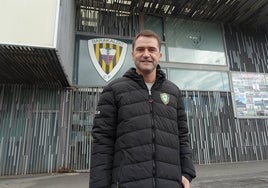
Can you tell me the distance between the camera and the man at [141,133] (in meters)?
1.68

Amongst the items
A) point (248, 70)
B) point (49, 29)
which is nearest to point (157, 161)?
point (49, 29)

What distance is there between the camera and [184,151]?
6.55ft

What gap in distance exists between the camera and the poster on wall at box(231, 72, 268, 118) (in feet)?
32.7

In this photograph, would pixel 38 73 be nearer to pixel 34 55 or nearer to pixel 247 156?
pixel 34 55

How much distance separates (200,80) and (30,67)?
21.9ft

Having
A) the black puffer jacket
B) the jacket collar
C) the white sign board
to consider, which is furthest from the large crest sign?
the black puffer jacket

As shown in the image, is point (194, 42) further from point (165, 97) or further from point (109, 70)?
point (165, 97)

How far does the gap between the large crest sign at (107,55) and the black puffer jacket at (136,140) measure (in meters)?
7.19

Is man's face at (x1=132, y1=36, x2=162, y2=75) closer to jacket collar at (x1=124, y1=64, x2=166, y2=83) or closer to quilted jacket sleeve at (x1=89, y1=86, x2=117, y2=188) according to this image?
jacket collar at (x1=124, y1=64, x2=166, y2=83)

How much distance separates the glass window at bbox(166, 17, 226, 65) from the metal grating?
4.85m

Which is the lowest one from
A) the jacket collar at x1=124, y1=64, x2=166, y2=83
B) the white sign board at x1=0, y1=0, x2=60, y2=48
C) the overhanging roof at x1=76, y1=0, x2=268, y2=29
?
the jacket collar at x1=124, y1=64, x2=166, y2=83

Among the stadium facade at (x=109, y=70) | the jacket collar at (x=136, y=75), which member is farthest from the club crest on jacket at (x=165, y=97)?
the stadium facade at (x=109, y=70)

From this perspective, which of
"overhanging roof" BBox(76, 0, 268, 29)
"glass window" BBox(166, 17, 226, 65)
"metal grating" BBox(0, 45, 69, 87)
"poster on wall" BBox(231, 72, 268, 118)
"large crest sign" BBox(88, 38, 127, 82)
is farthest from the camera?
Result: "glass window" BBox(166, 17, 226, 65)

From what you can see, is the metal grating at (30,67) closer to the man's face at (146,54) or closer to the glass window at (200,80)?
the man's face at (146,54)
